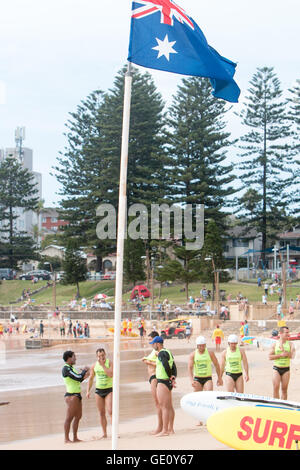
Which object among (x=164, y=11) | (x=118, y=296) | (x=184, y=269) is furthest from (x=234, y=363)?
(x=184, y=269)

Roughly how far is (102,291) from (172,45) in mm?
46682

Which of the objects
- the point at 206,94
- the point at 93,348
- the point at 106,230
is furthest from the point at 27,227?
the point at 93,348

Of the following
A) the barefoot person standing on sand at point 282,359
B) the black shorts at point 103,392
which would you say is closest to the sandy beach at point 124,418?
the black shorts at point 103,392


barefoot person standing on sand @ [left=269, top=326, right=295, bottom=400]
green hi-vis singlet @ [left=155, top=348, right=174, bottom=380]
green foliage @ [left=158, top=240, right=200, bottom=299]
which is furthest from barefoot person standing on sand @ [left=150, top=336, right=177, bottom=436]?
green foliage @ [left=158, top=240, right=200, bottom=299]

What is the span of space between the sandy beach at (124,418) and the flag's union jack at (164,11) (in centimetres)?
457

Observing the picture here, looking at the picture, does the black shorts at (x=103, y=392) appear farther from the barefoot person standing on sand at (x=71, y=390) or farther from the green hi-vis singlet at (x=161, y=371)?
the green hi-vis singlet at (x=161, y=371)

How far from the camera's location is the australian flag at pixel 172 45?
638 centimetres

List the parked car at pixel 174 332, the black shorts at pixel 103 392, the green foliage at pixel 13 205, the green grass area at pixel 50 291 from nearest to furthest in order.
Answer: the black shorts at pixel 103 392 → the parked car at pixel 174 332 → the green grass area at pixel 50 291 → the green foliage at pixel 13 205

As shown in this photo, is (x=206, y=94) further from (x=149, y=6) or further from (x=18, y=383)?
(x=149, y=6)

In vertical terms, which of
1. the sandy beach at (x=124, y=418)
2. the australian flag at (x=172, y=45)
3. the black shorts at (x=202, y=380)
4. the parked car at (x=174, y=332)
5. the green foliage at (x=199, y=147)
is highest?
the green foliage at (x=199, y=147)

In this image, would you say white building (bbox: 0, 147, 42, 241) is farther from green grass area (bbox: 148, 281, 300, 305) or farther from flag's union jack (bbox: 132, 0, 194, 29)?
flag's union jack (bbox: 132, 0, 194, 29)

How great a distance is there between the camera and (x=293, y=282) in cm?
4431

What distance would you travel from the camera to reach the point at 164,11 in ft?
21.3

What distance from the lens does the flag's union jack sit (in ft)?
20.9
